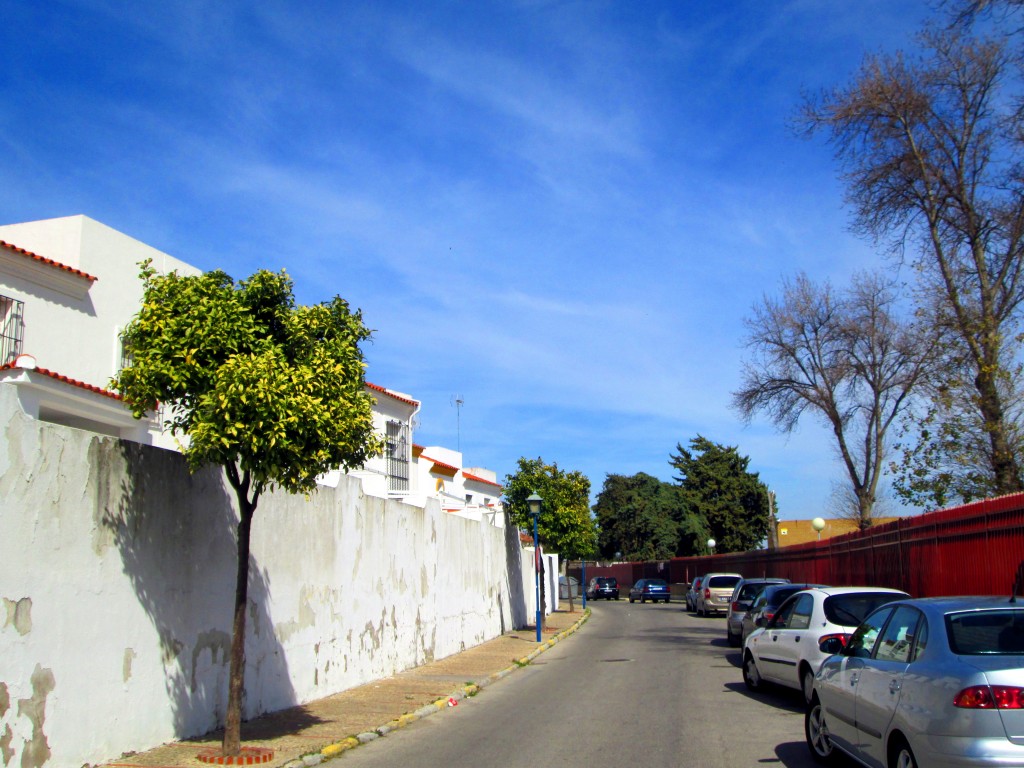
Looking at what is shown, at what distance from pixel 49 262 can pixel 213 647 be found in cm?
1112

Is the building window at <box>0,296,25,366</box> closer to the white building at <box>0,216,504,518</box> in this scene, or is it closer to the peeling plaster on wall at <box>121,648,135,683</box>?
the white building at <box>0,216,504,518</box>

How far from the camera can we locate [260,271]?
8812 millimetres

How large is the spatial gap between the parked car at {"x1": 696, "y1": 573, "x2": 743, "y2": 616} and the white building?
54.3ft

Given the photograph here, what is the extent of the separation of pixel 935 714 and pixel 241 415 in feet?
18.9

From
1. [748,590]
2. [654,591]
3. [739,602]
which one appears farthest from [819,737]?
[654,591]

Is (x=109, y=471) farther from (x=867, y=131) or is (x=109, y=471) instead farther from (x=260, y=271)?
(x=867, y=131)

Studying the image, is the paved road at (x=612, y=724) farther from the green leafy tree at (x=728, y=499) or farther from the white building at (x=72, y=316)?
the green leafy tree at (x=728, y=499)

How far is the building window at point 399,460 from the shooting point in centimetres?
3050

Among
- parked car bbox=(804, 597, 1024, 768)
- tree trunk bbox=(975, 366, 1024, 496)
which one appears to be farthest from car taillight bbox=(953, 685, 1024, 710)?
tree trunk bbox=(975, 366, 1024, 496)

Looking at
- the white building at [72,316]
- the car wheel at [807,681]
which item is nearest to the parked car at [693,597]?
the white building at [72,316]

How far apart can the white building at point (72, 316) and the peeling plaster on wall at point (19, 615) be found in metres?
8.65

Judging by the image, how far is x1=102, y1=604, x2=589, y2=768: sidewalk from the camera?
28.1 feet

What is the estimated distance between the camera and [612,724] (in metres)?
11.2

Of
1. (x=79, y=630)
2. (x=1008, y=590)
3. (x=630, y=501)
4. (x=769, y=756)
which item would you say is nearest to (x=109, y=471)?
(x=79, y=630)
